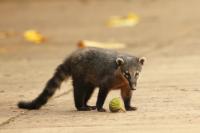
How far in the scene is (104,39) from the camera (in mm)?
21469

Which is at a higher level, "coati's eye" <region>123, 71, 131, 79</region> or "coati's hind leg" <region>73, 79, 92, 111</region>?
"coati's eye" <region>123, 71, 131, 79</region>

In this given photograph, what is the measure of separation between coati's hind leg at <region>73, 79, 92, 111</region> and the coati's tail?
24 cm

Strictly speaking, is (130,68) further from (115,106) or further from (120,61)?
(115,106)

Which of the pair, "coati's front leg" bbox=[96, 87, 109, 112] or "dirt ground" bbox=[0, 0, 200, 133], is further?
"coati's front leg" bbox=[96, 87, 109, 112]

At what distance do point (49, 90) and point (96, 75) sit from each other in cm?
73

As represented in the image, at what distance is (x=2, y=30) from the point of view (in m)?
25.4

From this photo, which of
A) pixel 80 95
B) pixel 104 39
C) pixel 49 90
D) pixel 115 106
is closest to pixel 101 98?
pixel 115 106

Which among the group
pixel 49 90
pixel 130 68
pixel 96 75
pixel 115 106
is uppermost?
pixel 130 68

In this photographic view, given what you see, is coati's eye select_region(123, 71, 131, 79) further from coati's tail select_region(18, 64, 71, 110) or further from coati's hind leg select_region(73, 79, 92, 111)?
coati's tail select_region(18, 64, 71, 110)

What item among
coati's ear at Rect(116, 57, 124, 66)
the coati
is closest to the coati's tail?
the coati

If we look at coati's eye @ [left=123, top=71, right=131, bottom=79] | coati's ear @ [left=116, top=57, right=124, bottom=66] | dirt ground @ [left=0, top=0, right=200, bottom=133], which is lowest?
dirt ground @ [left=0, top=0, right=200, bottom=133]

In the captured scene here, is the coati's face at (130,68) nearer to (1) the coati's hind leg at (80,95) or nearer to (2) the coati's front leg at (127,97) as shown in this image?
(2) the coati's front leg at (127,97)

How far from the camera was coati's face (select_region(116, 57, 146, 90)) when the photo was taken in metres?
10.1

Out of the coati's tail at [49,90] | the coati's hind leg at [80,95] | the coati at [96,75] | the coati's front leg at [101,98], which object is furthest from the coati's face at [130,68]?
the coati's tail at [49,90]
